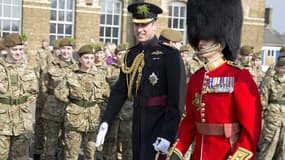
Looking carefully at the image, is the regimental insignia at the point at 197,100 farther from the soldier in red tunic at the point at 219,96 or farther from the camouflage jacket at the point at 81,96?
the camouflage jacket at the point at 81,96

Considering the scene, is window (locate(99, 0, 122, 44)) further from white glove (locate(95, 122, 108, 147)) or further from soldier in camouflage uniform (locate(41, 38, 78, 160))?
white glove (locate(95, 122, 108, 147))

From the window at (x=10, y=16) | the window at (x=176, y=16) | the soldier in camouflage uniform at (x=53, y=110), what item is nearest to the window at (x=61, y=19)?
the window at (x=10, y=16)

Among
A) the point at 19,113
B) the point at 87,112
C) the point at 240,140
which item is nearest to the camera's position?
the point at 240,140

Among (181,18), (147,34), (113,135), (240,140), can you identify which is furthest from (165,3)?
(240,140)

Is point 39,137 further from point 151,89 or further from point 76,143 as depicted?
point 151,89

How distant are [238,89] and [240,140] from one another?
13.6 inches

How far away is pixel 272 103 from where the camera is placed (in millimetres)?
8141

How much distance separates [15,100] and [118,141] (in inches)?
84.3

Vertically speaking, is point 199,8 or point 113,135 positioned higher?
point 199,8

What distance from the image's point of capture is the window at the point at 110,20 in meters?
22.9

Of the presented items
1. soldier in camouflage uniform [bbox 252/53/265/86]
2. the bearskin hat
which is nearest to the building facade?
soldier in camouflage uniform [bbox 252/53/265/86]

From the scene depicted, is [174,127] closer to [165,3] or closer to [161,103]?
[161,103]

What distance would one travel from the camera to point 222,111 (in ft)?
12.0

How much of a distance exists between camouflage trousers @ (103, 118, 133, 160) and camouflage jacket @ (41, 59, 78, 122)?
860mm
